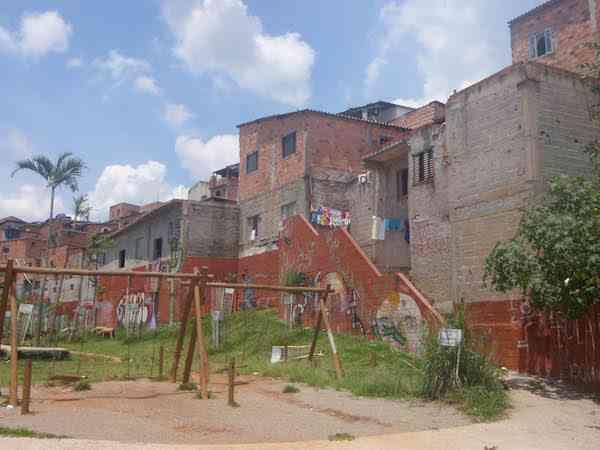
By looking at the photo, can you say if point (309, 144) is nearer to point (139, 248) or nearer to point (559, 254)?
point (139, 248)

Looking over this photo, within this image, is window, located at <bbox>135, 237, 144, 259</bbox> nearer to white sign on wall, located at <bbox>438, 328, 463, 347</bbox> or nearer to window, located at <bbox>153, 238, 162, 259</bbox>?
window, located at <bbox>153, 238, 162, 259</bbox>

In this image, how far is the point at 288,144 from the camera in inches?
1208

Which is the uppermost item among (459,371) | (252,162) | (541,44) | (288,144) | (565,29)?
(565,29)

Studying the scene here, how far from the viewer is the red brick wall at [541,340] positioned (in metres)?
13.4

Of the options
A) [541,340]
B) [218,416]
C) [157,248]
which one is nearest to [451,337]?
[541,340]

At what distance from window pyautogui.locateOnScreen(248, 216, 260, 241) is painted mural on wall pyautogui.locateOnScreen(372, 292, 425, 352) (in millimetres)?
14059

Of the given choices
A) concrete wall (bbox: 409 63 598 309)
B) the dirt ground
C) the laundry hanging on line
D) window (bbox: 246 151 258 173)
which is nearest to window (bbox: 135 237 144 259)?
window (bbox: 246 151 258 173)

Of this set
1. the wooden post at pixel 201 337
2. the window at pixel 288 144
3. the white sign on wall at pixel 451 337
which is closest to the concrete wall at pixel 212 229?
the window at pixel 288 144

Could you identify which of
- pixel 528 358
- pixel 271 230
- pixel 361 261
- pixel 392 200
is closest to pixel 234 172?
pixel 271 230

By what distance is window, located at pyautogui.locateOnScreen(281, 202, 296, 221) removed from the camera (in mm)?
29422

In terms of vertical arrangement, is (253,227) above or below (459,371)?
above

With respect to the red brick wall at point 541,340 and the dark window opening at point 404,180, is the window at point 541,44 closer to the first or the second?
the dark window opening at point 404,180

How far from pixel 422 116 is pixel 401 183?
27.3 ft

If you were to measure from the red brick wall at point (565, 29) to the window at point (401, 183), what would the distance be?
283 inches
